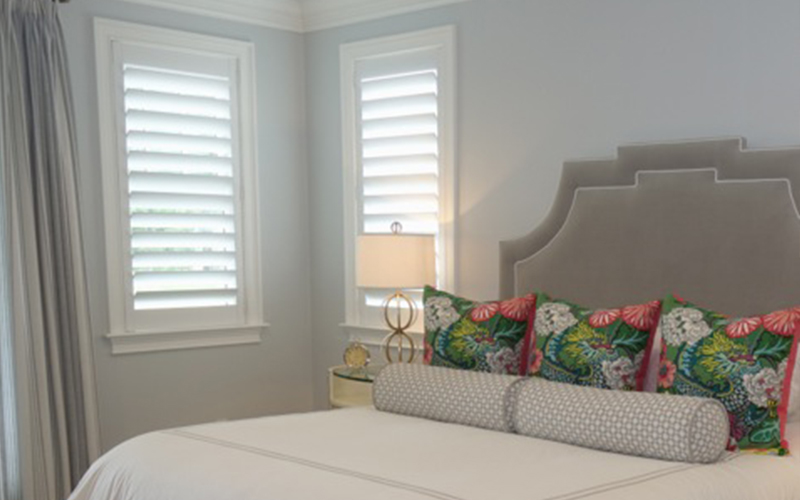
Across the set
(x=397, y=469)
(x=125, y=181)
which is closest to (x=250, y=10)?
(x=125, y=181)

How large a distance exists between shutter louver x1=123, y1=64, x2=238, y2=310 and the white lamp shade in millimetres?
980

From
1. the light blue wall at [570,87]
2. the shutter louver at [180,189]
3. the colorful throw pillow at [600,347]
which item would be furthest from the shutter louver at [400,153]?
the colorful throw pillow at [600,347]

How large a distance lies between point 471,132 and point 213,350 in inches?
69.0

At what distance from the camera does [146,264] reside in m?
4.42

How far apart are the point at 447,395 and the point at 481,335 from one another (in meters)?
0.31

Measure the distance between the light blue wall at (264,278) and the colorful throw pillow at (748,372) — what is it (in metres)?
2.65

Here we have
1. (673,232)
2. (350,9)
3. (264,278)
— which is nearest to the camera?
(673,232)

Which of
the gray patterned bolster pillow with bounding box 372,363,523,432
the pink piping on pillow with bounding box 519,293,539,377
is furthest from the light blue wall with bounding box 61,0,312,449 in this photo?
the pink piping on pillow with bounding box 519,293,539,377

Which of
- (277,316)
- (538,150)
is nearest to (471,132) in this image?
(538,150)

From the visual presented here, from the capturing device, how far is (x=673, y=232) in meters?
3.49

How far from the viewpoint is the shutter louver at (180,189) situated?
4.39m

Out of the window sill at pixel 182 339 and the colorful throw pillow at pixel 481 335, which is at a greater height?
the colorful throw pillow at pixel 481 335

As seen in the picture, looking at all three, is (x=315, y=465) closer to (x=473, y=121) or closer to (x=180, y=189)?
(x=473, y=121)

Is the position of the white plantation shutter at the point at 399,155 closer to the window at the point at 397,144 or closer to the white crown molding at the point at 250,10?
the window at the point at 397,144
